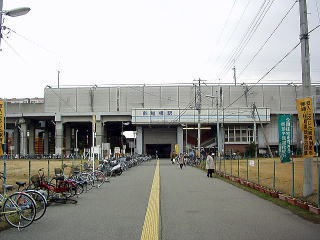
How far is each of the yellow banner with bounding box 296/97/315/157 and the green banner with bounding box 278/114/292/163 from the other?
266 cm

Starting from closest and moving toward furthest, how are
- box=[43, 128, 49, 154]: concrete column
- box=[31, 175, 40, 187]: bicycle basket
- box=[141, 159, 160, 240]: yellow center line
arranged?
box=[141, 159, 160, 240]: yellow center line
box=[31, 175, 40, 187]: bicycle basket
box=[43, 128, 49, 154]: concrete column

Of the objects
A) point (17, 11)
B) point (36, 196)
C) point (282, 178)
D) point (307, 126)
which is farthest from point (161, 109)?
point (36, 196)

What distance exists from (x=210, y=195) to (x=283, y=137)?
374 cm

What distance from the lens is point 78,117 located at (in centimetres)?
6981

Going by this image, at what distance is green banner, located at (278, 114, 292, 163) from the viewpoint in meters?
14.4

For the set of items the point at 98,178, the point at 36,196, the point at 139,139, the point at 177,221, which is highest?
the point at 139,139

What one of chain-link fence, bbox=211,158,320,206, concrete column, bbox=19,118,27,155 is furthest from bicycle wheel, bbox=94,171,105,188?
concrete column, bbox=19,118,27,155

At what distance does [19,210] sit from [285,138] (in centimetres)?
1042

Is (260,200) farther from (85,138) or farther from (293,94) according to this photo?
(85,138)

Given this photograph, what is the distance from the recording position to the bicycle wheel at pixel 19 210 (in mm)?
7805

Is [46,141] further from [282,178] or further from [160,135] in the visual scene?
[282,178]

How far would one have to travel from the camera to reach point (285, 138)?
14.6m

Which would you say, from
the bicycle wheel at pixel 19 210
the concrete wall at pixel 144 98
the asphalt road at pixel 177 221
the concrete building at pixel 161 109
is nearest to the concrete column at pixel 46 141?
the concrete building at pixel 161 109

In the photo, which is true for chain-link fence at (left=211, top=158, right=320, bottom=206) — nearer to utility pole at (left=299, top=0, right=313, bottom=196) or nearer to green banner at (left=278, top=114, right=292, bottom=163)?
green banner at (left=278, top=114, right=292, bottom=163)
